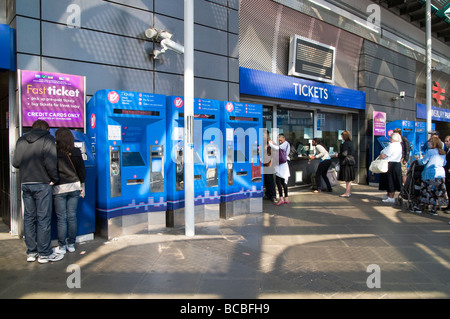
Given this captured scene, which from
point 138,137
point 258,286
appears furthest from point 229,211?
point 258,286

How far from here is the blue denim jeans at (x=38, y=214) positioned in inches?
155

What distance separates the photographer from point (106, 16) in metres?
5.66

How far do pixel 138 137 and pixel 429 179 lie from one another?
227 inches

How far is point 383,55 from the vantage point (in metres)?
12.1

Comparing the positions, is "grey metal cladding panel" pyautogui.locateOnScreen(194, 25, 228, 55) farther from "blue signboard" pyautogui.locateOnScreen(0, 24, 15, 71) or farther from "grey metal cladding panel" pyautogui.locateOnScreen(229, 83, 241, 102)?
"blue signboard" pyautogui.locateOnScreen(0, 24, 15, 71)

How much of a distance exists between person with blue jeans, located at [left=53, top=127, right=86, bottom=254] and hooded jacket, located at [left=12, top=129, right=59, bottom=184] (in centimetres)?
19

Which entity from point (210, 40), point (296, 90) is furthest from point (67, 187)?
point (296, 90)

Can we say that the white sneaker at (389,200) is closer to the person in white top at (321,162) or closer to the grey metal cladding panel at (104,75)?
the person in white top at (321,162)

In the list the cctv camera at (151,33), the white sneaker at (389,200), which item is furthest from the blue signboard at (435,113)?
the cctv camera at (151,33)

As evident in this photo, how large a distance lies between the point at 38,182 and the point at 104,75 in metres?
2.46

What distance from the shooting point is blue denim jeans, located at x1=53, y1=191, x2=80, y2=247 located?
4172mm

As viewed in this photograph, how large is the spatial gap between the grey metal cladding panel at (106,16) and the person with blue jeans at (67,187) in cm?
214

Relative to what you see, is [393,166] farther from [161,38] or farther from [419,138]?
[161,38]
